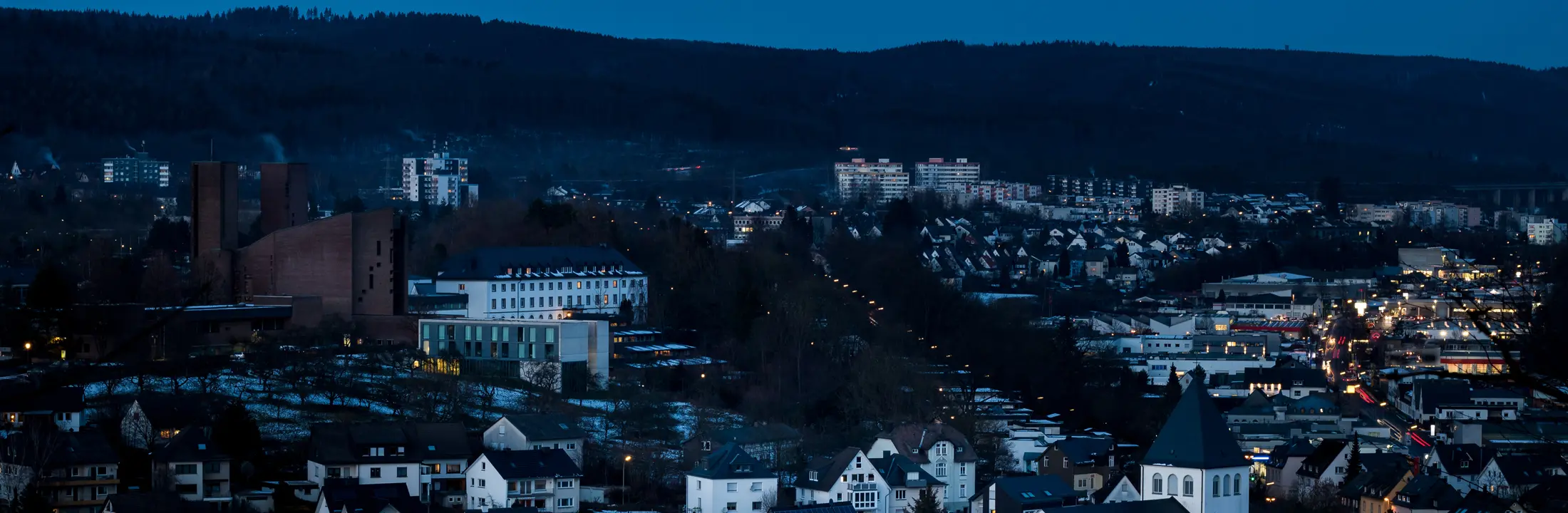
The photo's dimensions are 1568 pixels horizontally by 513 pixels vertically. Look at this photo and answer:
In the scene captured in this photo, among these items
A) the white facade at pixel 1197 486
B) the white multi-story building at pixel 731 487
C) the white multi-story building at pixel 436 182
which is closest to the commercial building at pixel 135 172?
the white multi-story building at pixel 436 182

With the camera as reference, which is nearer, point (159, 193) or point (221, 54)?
point (159, 193)

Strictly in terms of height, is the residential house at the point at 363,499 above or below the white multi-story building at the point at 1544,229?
below

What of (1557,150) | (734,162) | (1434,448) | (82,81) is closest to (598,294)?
(1434,448)

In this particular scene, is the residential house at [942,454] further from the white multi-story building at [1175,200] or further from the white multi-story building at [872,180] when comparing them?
the white multi-story building at [1175,200]

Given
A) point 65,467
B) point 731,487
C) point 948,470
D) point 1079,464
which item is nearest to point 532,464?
point 731,487

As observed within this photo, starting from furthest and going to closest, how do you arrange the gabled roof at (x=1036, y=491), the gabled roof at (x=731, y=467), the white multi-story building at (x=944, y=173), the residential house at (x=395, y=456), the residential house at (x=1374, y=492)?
the white multi-story building at (x=944, y=173), the residential house at (x=1374, y=492), the gabled roof at (x=1036, y=491), the gabled roof at (x=731, y=467), the residential house at (x=395, y=456)

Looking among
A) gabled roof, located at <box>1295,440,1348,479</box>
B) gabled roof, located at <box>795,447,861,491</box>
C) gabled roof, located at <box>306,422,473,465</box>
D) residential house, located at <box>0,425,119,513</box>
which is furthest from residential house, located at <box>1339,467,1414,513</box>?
residential house, located at <box>0,425,119,513</box>

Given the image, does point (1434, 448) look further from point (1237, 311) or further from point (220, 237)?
point (1237, 311)
